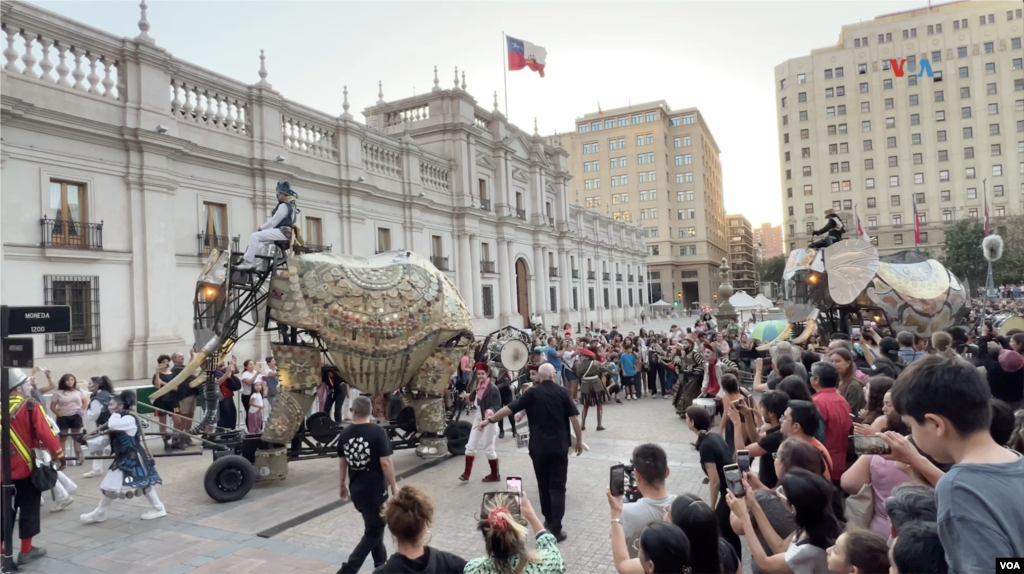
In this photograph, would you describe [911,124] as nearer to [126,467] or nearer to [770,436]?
[770,436]

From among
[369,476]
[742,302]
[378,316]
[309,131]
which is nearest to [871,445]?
[369,476]

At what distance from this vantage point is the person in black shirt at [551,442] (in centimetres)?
557

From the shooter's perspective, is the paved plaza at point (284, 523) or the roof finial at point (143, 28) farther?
the roof finial at point (143, 28)

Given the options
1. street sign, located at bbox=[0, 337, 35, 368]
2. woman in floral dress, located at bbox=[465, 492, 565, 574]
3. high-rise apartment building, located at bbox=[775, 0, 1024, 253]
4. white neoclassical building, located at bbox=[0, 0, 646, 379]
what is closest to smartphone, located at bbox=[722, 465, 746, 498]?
woman in floral dress, located at bbox=[465, 492, 565, 574]

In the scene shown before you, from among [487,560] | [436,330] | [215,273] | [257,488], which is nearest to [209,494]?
[257,488]

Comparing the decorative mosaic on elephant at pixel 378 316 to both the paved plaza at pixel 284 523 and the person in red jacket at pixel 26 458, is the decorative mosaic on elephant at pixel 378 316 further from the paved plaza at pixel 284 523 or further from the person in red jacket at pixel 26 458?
the person in red jacket at pixel 26 458

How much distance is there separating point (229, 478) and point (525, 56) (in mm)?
31476

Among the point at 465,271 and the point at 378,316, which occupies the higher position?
the point at 465,271

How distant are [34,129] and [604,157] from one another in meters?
69.9

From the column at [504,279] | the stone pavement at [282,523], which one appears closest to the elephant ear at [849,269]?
the stone pavement at [282,523]

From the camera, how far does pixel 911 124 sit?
63.6m

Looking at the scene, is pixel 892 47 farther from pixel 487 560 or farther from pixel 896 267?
pixel 487 560

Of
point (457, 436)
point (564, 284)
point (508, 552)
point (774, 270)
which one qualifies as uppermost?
point (774, 270)

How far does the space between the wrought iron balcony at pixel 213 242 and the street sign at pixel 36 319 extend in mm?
10615
